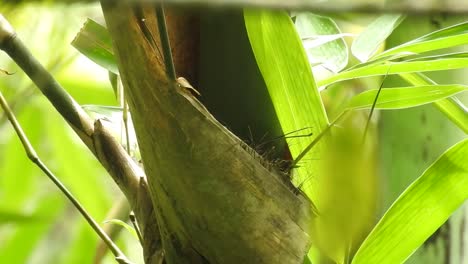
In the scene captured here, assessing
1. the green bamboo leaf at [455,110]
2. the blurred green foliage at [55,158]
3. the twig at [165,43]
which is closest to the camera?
the twig at [165,43]

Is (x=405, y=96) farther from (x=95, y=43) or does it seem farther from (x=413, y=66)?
(x=95, y=43)

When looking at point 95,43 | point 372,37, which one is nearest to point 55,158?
point 95,43

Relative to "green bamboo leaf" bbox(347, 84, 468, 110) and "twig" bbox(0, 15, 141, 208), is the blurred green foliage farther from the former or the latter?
"green bamboo leaf" bbox(347, 84, 468, 110)

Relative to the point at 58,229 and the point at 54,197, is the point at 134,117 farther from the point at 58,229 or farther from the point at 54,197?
the point at 58,229

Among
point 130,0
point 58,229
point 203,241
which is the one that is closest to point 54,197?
point 58,229

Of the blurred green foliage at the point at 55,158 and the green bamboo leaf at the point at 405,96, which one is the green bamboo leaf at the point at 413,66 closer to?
the green bamboo leaf at the point at 405,96

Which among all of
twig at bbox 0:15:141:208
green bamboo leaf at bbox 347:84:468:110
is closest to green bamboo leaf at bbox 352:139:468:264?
green bamboo leaf at bbox 347:84:468:110

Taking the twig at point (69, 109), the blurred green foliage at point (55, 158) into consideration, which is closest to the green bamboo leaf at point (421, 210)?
the twig at point (69, 109)
